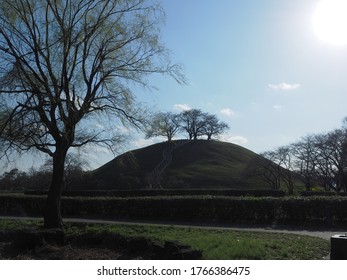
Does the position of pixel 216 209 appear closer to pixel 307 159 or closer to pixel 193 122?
pixel 307 159

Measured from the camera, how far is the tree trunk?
1375 cm

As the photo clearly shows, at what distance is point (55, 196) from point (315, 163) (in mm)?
53298

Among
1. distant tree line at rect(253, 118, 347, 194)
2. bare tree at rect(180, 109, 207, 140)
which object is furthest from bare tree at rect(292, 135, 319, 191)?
bare tree at rect(180, 109, 207, 140)

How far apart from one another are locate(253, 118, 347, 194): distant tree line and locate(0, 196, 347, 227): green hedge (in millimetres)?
34093

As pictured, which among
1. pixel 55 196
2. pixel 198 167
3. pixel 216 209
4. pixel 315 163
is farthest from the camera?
pixel 198 167

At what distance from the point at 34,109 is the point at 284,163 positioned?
198ft

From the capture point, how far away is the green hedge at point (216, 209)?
1733 cm

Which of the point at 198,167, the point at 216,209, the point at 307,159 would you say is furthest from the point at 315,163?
the point at 216,209

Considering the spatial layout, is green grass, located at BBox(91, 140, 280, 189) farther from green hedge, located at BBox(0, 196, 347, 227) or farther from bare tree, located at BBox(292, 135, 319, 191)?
green hedge, located at BBox(0, 196, 347, 227)

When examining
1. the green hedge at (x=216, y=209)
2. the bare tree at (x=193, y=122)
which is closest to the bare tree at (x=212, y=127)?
the bare tree at (x=193, y=122)

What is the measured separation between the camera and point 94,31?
13266 mm

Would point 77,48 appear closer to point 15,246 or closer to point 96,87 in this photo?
point 96,87

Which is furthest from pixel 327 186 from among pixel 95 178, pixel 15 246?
pixel 15 246

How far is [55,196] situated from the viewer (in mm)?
14016
